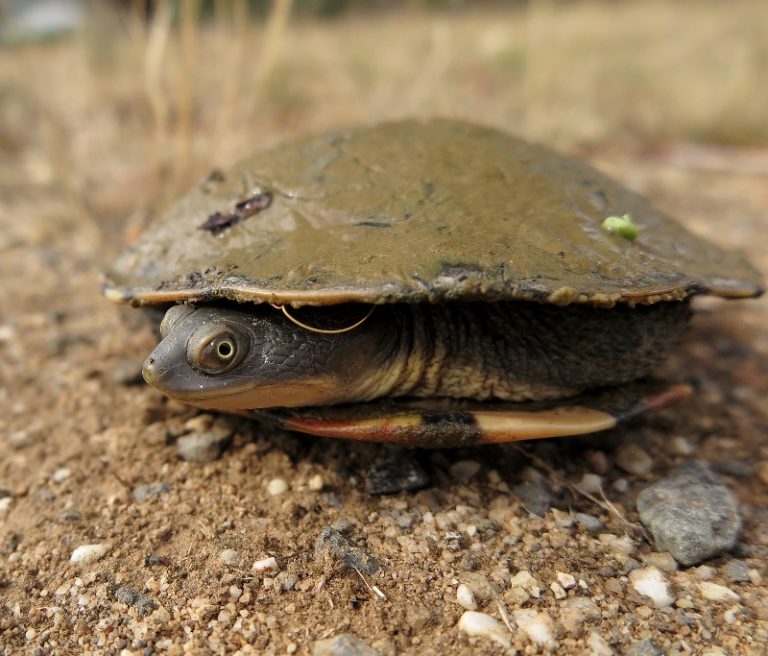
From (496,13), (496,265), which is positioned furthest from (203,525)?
(496,13)

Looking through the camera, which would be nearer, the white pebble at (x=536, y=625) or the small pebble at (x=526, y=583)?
the white pebble at (x=536, y=625)

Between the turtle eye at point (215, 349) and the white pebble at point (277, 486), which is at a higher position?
the turtle eye at point (215, 349)

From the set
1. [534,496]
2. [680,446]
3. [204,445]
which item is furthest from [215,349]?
[680,446]

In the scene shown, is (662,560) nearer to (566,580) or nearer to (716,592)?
(716,592)

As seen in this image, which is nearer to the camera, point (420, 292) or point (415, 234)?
point (420, 292)

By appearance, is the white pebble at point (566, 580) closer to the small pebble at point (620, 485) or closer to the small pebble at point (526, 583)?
the small pebble at point (526, 583)

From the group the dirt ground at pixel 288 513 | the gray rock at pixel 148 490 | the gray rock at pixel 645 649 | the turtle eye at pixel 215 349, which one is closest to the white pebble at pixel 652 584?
the dirt ground at pixel 288 513

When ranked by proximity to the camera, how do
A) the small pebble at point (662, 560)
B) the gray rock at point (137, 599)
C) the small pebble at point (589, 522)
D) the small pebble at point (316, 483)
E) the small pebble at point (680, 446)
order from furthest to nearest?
the small pebble at point (680, 446)
the small pebble at point (316, 483)
the small pebble at point (589, 522)
the small pebble at point (662, 560)
the gray rock at point (137, 599)

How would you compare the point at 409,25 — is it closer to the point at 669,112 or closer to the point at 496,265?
the point at 669,112
